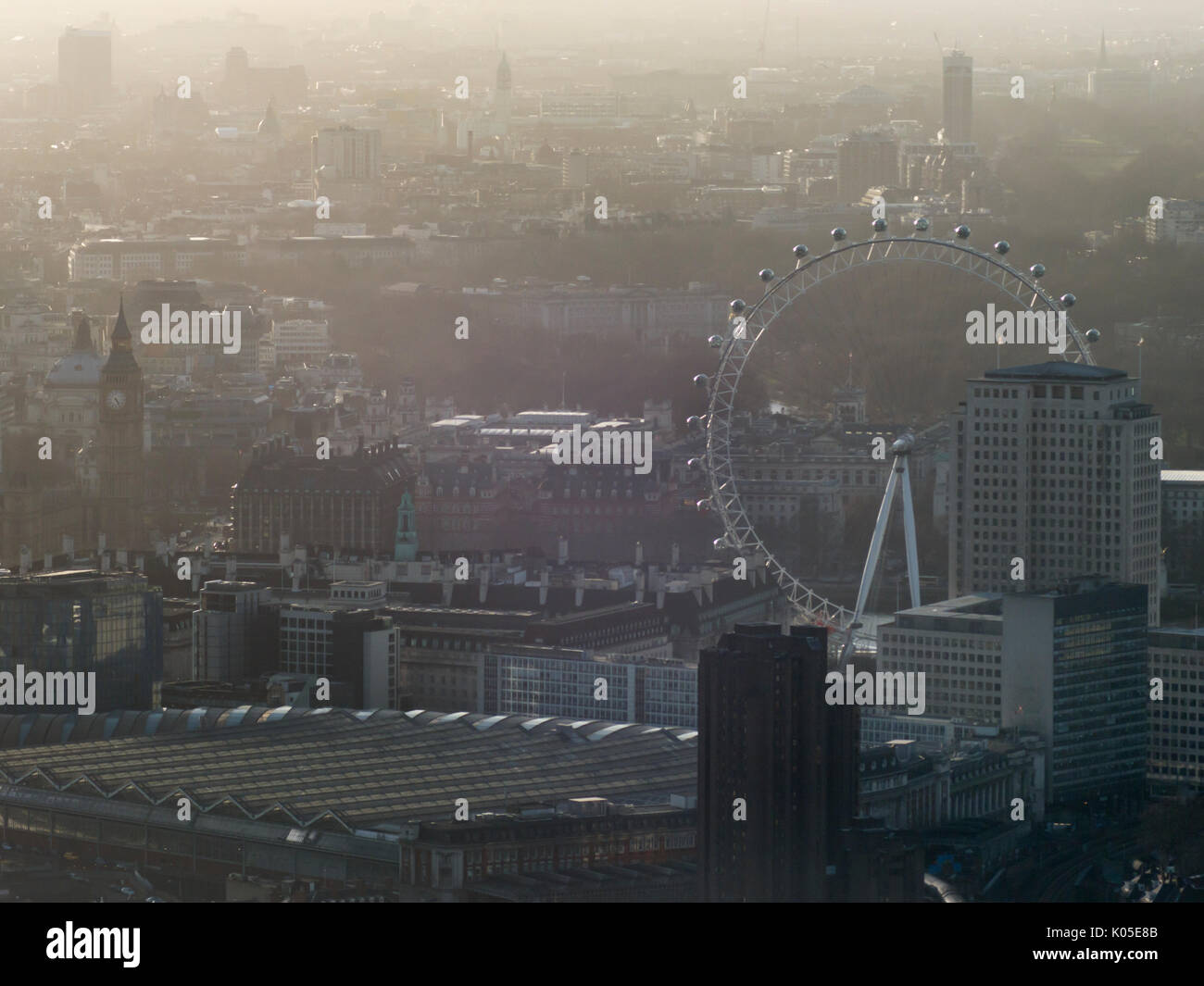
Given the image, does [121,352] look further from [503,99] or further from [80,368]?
[503,99]

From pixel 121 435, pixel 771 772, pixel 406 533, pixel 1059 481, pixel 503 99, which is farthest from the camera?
pixel 503 99

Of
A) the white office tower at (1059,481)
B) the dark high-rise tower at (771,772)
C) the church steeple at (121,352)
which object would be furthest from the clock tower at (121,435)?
the dark high-rise tower at (771,772)

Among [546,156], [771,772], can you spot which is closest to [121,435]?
[771,772]

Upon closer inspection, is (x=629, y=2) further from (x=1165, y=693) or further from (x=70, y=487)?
(x=1165, y=693)

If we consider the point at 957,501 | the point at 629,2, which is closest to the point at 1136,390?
the point at 957,501

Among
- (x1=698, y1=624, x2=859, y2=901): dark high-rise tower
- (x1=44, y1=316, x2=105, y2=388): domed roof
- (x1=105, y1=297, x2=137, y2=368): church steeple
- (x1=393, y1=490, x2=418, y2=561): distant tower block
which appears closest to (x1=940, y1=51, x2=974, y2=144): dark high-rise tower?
(x1=44, y1=316, x2=105, y2=388): domed roof
